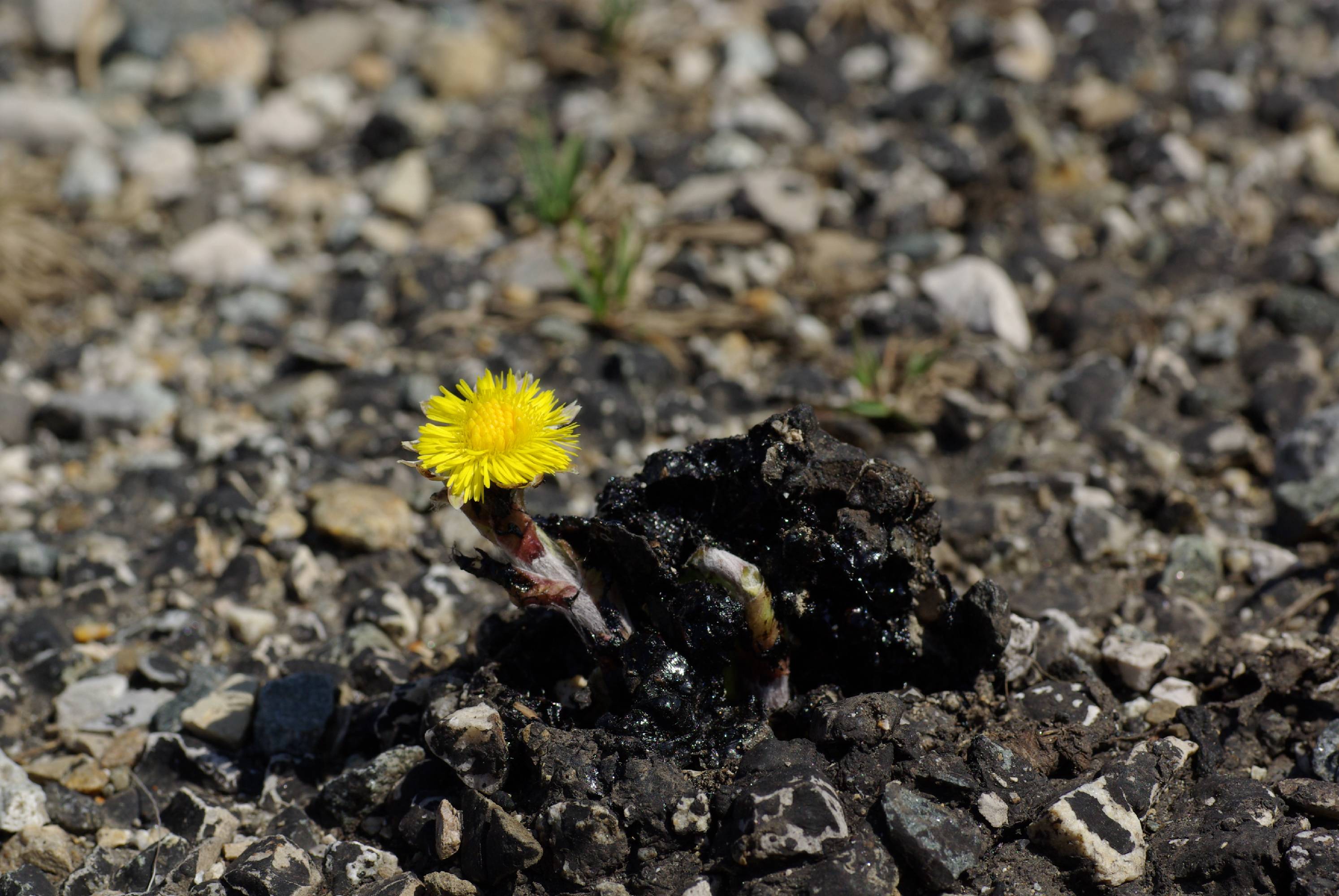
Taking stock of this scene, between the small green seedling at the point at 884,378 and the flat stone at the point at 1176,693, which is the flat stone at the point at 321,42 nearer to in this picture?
the small green seedling at the point at 884,378

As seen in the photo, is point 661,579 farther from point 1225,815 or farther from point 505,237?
point 505,237

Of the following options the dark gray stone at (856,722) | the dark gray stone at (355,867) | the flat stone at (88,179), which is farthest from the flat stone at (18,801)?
the flat stone at (88,179)

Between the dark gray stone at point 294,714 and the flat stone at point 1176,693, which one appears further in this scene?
the dark gray stone at point 294,714

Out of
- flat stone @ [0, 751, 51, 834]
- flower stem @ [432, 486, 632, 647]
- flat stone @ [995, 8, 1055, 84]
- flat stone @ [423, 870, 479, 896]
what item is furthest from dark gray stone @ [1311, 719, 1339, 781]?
flat stone @ [995, 8, 1055, 84]

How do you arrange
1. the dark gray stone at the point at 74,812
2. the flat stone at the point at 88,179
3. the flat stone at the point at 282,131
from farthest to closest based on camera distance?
the flat stone at the point at 282,131 → the flat stone at the point at 88,179 → the dark gray stone at the point at 74,812

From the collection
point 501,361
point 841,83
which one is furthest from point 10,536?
point 841,83

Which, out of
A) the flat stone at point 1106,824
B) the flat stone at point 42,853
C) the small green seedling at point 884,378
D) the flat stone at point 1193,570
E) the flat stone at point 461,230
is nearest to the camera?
the flat stone at point 1106,824

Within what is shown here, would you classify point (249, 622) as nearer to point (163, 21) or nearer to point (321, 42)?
point (321, 42)
